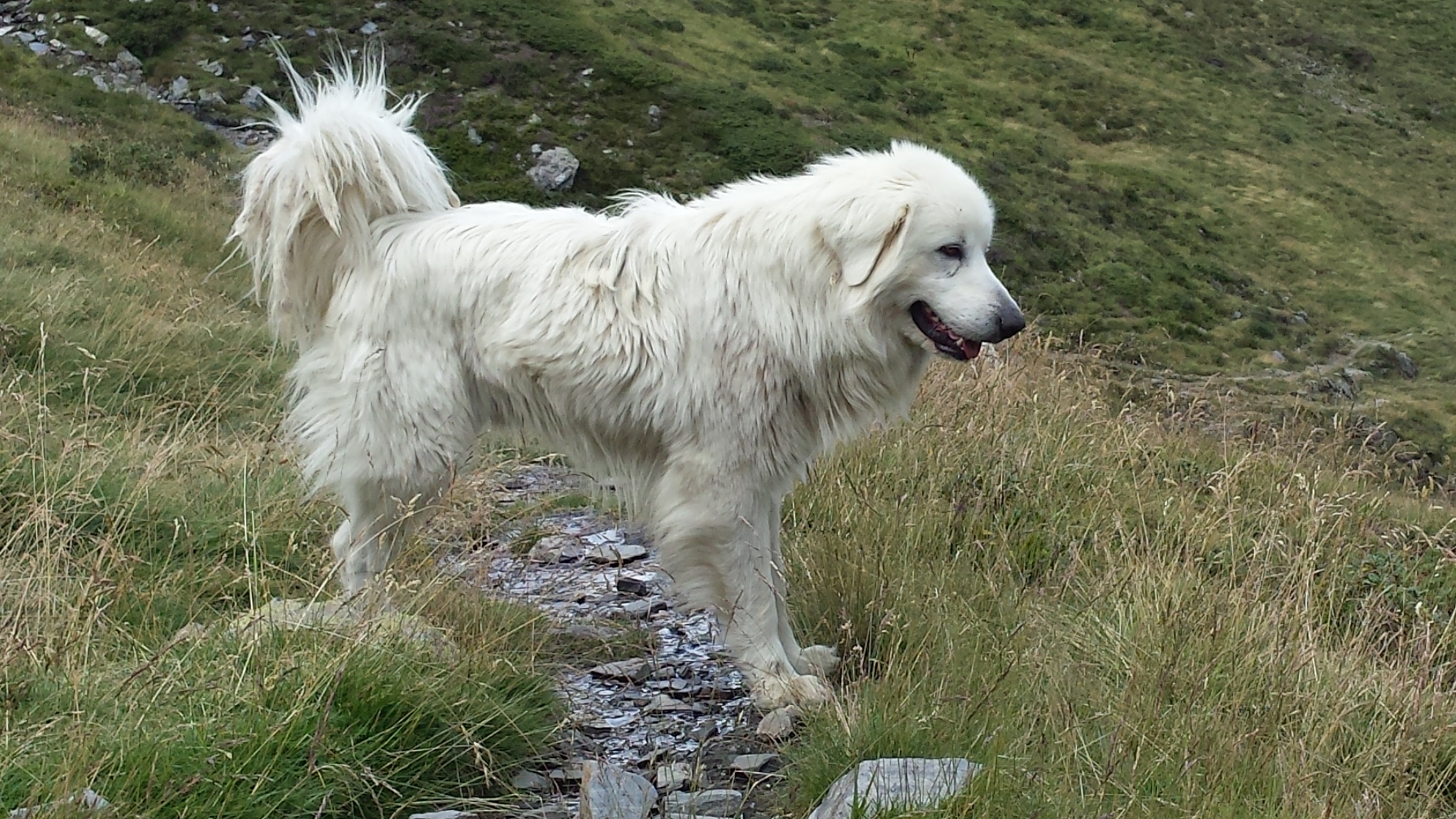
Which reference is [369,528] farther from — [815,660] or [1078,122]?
[1078,122]


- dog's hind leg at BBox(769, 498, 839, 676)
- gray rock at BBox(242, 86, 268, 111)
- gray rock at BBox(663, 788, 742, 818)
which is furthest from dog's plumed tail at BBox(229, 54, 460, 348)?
gray rock at BBox(242, 86, 268, 111)

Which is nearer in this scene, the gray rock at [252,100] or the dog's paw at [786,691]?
the dog's paw at [786,691]

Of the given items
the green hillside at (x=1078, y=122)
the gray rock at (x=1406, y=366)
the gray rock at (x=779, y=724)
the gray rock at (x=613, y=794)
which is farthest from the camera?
the gray rock at (x=1406, y=366)

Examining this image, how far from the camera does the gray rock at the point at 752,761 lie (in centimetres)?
345

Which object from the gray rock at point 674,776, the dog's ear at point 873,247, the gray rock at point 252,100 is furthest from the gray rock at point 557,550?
the gray rock at point 252,100

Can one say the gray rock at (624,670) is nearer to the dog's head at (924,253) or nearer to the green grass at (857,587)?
the green grass at (857,587)

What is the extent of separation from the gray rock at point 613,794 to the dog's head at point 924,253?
1801mm

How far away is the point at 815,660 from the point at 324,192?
2500 mm

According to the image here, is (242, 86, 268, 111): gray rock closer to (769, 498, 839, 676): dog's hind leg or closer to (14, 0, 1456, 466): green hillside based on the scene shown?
(14, 0, 1456, 466): green hillside

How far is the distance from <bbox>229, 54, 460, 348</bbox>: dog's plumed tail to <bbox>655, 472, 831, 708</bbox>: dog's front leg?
1.55 metres

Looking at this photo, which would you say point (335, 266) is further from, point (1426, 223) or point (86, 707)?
point (1426, 223)

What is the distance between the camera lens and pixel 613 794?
3.01m

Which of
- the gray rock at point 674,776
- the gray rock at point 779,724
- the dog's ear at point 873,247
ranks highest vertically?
the dog's ear at point 873,247

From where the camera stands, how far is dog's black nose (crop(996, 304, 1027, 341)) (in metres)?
3.99
